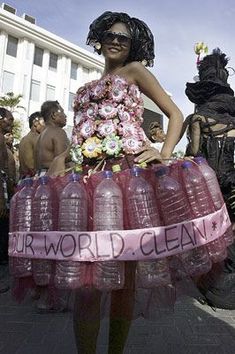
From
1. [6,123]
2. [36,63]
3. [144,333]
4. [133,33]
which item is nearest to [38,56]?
[36,63]

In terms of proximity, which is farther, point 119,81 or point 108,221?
point 119,81

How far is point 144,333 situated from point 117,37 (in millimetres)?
2200

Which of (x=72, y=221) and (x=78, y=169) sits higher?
(x=78, y=169)

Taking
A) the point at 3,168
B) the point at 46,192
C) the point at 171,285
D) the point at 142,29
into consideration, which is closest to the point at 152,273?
the point at 171,285

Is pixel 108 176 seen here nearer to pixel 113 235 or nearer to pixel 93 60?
pixel 113 235

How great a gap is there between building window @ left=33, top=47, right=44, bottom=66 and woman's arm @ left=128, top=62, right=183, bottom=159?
3889 cm

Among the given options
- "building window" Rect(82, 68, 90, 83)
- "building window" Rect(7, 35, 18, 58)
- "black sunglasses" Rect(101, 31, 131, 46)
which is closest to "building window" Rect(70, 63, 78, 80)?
"building window" Rect(82, 68, 90, 83)

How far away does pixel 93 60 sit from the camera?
142 feet

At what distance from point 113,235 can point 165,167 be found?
40 centimetres

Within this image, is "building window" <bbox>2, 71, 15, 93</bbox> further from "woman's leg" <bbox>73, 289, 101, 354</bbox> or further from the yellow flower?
"woman's leg" <bbox>73, 289, 101, 354</bbox>

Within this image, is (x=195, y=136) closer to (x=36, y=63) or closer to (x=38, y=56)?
(x=36, y=63)

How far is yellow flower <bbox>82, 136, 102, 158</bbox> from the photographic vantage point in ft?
6.54

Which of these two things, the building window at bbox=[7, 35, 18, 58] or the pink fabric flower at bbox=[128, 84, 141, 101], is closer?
the pink fabric flower at bbox=[128, 84, 141, 101]

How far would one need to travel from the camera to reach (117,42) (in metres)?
2.12
